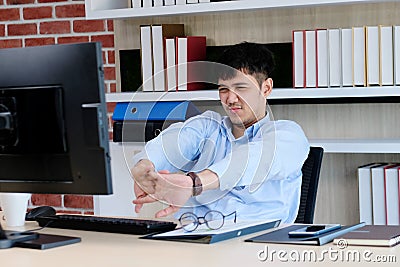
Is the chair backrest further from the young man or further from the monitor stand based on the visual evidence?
the monitor stand

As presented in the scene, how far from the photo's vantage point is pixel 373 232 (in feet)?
6.05

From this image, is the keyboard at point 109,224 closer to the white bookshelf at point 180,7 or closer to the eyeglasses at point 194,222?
the eyeglasses at point 194,222

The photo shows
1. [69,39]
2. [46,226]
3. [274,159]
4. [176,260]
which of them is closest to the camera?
[176,260]

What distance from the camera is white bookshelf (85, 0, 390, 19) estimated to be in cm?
310

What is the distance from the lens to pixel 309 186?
2.51m

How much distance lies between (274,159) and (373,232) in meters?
0.56

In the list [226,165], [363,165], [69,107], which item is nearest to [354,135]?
[363,165]

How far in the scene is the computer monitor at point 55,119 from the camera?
173 cm

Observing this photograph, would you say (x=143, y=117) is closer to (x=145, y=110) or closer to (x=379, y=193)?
(x=145, y=110)

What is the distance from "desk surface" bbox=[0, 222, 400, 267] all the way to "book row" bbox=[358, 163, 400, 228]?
4.71 feet

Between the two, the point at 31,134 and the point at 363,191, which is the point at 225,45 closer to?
the point at 363,191

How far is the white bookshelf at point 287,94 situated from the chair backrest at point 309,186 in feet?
2.01

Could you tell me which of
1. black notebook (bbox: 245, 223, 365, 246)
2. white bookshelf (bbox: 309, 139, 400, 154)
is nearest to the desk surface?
black notebook (bbox: 245, 223, 365, 246)

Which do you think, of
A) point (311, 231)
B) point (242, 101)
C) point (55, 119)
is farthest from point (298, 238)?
point (242, 101)
